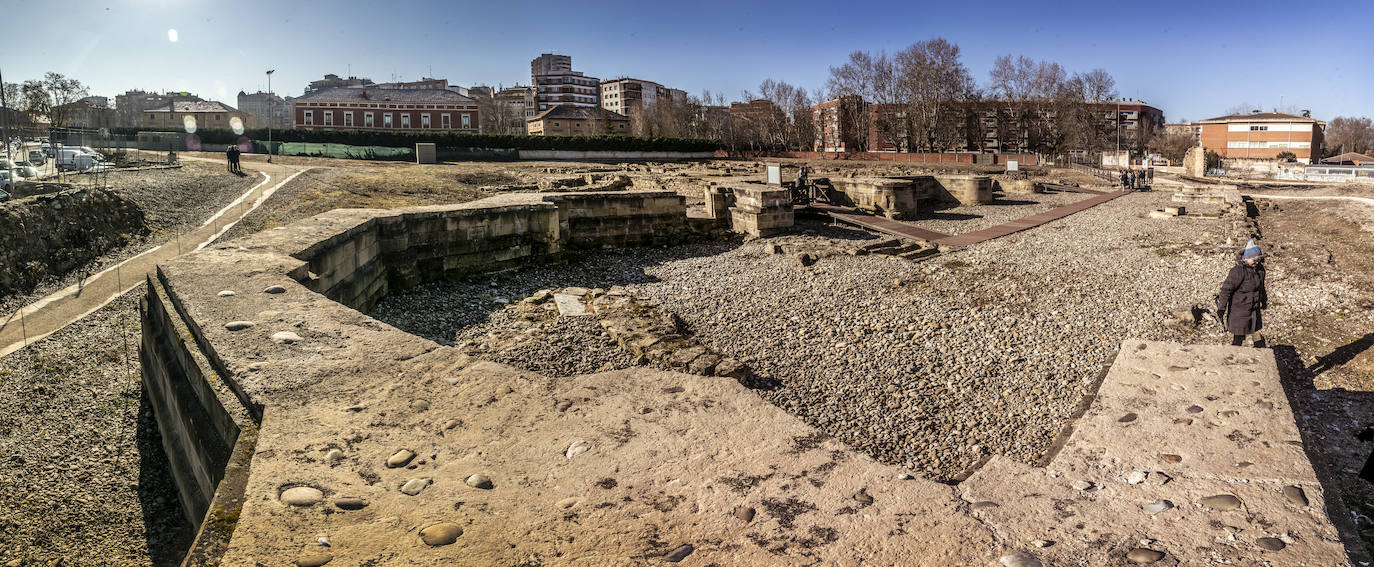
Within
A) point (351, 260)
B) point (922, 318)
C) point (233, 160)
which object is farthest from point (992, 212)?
point (233, 160)

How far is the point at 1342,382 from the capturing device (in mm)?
7254

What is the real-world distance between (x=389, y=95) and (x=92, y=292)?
5442 centimetres

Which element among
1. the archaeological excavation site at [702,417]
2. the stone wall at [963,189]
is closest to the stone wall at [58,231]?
the archaeological excavation site at [702,417]

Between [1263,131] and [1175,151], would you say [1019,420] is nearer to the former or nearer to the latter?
[1263,131]

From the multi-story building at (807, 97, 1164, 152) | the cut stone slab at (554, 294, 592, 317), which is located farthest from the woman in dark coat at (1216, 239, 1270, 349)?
the multi-story building at (807, 97, 1164, 152)

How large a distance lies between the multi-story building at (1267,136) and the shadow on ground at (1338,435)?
77.0 m

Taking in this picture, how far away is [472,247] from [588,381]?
805 centimetres

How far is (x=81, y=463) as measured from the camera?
6.56 metres

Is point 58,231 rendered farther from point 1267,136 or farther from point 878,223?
point 1267,136

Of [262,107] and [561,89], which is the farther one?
[262,107]

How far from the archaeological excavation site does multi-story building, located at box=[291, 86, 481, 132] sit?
5345cm

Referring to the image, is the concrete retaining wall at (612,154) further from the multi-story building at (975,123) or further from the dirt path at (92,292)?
the dirt path at (92,292)

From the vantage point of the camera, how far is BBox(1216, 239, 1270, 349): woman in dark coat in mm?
7633

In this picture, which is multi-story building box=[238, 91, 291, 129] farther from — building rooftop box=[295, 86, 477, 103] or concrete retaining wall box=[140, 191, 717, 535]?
concrete retaining wall box=[140, 191, 717, 535]
